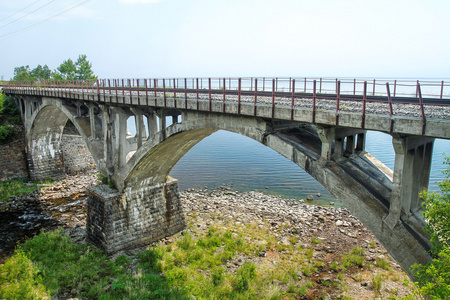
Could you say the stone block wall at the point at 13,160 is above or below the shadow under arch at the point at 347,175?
below

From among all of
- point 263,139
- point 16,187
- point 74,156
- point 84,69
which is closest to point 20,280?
point 263,139

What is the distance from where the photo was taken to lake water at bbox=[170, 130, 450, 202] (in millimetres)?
26531

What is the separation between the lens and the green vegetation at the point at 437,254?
610cm

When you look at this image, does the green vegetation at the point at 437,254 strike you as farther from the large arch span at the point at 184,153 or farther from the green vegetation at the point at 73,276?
the green vegetation at the point at 73,276

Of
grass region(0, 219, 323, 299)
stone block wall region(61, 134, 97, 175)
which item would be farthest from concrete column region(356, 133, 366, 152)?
stone block wall region(61, 134, 97, 175)

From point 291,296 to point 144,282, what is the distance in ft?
19.6

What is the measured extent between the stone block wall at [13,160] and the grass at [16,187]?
902mm

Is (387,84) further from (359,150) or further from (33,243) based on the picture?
(33,243)

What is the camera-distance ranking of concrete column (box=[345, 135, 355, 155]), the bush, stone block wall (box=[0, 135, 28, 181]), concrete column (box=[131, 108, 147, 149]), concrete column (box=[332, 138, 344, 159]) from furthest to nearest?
stone block wall (box=[0, 135, 28, 181]), concrete column (box=[131, 108, 147, 149]), the bush, concrete column (box=[345, 135, 355, 155]), concrete column (box=[332, 138, 344, 159])

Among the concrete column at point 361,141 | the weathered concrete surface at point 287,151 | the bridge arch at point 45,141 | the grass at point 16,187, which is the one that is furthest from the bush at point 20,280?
the bridge arch at point 45,141

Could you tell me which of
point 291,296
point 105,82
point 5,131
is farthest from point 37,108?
point 291,296

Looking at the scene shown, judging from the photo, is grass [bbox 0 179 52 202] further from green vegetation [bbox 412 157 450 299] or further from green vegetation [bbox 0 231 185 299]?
green vegetation [bbox 412 157 450 299]

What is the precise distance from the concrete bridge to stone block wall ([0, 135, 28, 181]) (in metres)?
3.84

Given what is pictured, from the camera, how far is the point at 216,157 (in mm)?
36219
